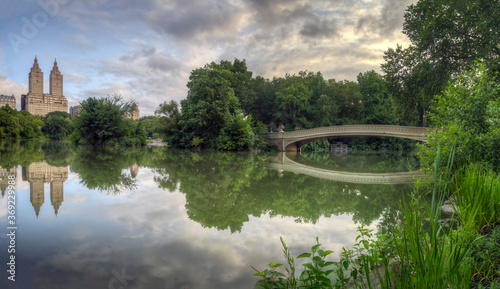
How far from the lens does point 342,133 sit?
2217 centimetres

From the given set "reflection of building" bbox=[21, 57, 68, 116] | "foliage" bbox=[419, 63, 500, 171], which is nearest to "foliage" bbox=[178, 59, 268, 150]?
"foliage" bbox=[419, 63, 500, 171]

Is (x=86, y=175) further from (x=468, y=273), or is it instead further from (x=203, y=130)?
(x=203, y=130)

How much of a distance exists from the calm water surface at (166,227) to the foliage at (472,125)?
1.45 meters

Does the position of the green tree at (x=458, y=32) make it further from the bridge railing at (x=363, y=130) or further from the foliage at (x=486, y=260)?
the foliage at (x=486, y=260)

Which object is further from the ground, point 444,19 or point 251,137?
point 444,19

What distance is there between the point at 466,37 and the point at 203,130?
63.6 feet

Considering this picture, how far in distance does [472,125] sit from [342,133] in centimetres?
1733

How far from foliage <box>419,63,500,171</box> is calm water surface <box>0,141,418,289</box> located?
1.45 metres

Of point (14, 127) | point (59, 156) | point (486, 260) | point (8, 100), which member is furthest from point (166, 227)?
point (8, 100)

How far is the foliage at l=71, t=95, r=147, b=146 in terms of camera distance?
27906mm

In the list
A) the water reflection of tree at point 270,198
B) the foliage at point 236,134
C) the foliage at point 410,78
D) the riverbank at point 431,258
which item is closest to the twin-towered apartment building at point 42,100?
the foliage at point 236,134

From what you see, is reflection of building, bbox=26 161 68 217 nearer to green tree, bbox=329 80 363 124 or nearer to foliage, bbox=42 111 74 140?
green tree, bbox=329 80 363 124

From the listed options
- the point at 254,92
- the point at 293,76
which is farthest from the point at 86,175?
the point at 293,76

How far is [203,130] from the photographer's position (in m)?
25.8
